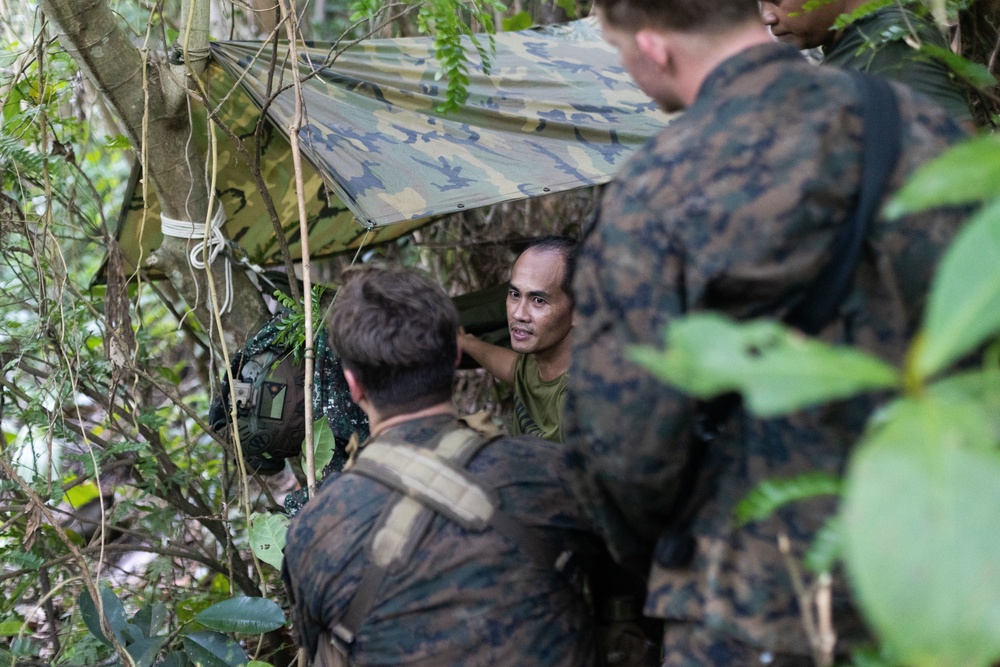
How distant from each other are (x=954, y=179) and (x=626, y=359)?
0.62m

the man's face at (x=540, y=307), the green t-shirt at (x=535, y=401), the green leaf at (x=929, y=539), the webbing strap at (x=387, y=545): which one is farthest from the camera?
the man's face at (x=540, y=307)

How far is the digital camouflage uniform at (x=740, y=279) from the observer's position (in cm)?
120

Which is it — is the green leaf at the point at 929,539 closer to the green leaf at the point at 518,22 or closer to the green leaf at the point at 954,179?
the green leaf at the point at 954,179

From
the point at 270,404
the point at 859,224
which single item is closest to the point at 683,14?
the point at 859,224

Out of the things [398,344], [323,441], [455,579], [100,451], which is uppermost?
[398,344]

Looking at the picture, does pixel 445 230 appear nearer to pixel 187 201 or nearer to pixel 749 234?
pixel 187 201

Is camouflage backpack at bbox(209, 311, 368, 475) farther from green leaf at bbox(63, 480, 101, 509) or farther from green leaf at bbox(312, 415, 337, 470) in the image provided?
green leaf at bbox(63, 480, 101, 509)

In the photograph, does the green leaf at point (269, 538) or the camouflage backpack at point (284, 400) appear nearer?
the green leaf at point (269, 538)

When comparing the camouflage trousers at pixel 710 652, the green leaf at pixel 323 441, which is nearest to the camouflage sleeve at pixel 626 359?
the camouflage trousers at pixel 710 652

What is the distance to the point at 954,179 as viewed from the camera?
2.20ft

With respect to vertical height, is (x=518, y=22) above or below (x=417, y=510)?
above

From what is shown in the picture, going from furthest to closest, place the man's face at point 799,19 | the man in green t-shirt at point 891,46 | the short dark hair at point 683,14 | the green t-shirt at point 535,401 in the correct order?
1. the green t-shirt at point 535,401
2. the man's face at point 799,19
3. the man in green t-shirt at point 891,46
4. the short dark hair at point 683,14

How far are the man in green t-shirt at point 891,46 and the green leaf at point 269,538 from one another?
178cm

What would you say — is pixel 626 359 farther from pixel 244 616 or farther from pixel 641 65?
pixel 244 616
